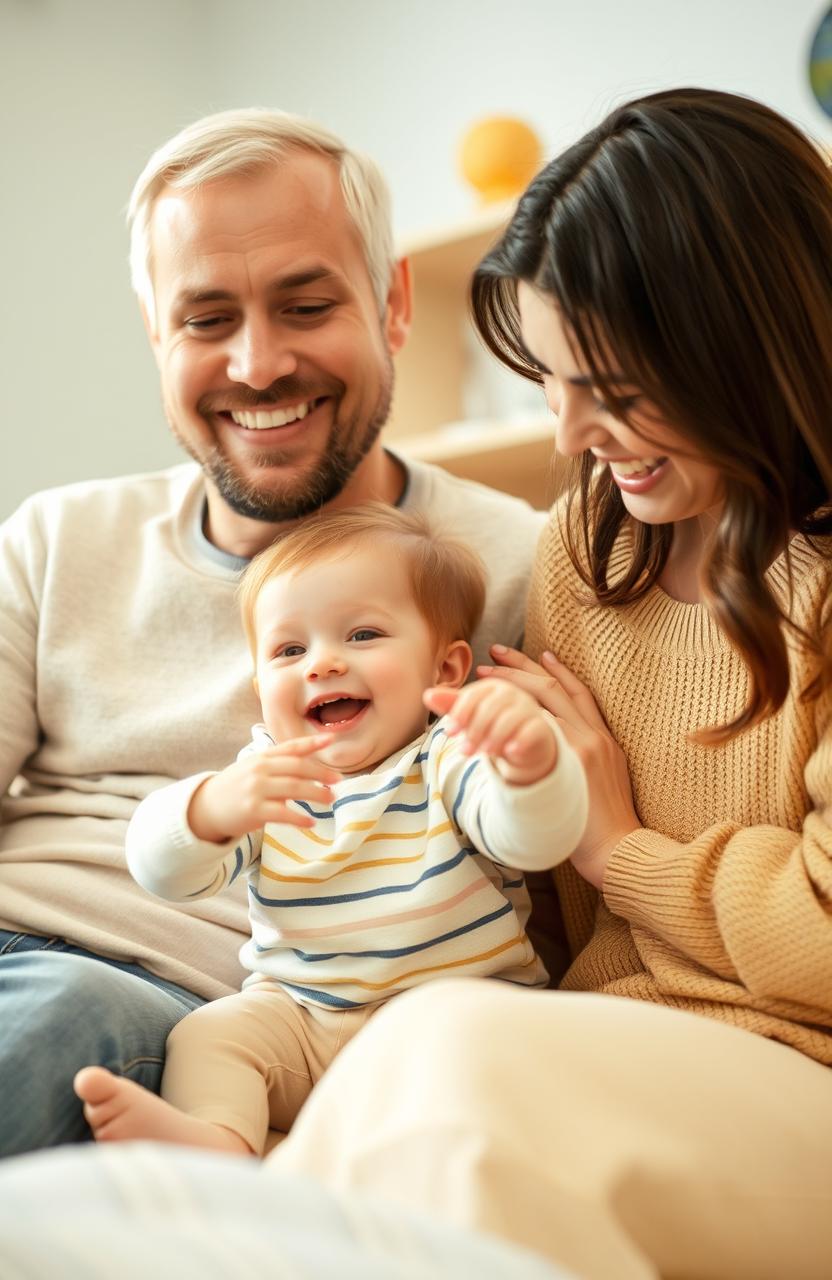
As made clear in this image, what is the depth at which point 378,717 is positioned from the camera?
1.28 meters

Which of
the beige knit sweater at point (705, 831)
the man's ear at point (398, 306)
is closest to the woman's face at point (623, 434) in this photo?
the beige knit sweater at point (705, 831)

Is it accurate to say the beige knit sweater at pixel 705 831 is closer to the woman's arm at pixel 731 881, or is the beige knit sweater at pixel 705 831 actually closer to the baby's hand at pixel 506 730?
the woman's arm at pixel 731 881

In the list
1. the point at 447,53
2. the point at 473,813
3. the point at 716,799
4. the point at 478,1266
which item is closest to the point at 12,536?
the point at 473,813

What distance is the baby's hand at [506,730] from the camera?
1.03m

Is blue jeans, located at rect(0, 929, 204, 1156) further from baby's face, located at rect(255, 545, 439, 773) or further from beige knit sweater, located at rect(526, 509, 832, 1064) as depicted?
beige knit sweater, located at rect(526, 509, 832, 1064)

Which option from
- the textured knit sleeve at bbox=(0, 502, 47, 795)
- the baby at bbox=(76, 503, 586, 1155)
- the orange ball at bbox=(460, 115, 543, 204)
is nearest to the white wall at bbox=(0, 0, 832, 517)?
the orange ball at bbox=(460, 115, 543, 204)

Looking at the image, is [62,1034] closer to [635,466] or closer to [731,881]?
[731,881]

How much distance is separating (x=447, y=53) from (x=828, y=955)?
2.74 metres

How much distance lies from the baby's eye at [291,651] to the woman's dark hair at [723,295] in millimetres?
410

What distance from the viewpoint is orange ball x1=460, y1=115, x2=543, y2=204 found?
9.07ft

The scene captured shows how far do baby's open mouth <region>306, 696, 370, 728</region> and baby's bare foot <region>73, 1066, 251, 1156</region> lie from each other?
40cm

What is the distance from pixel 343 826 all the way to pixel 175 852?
166mm

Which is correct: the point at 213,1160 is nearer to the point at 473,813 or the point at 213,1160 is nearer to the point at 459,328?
the point at 473,813

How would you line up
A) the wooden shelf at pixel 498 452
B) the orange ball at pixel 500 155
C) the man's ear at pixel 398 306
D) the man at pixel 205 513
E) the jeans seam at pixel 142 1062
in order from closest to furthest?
the jeans seam at pixel 142 1062 < the man at pixel 205 513 < the man's ear at pixel 398 306 < the wooden shelf at pixel 498 452 < the orange ball at pixel 500 155
